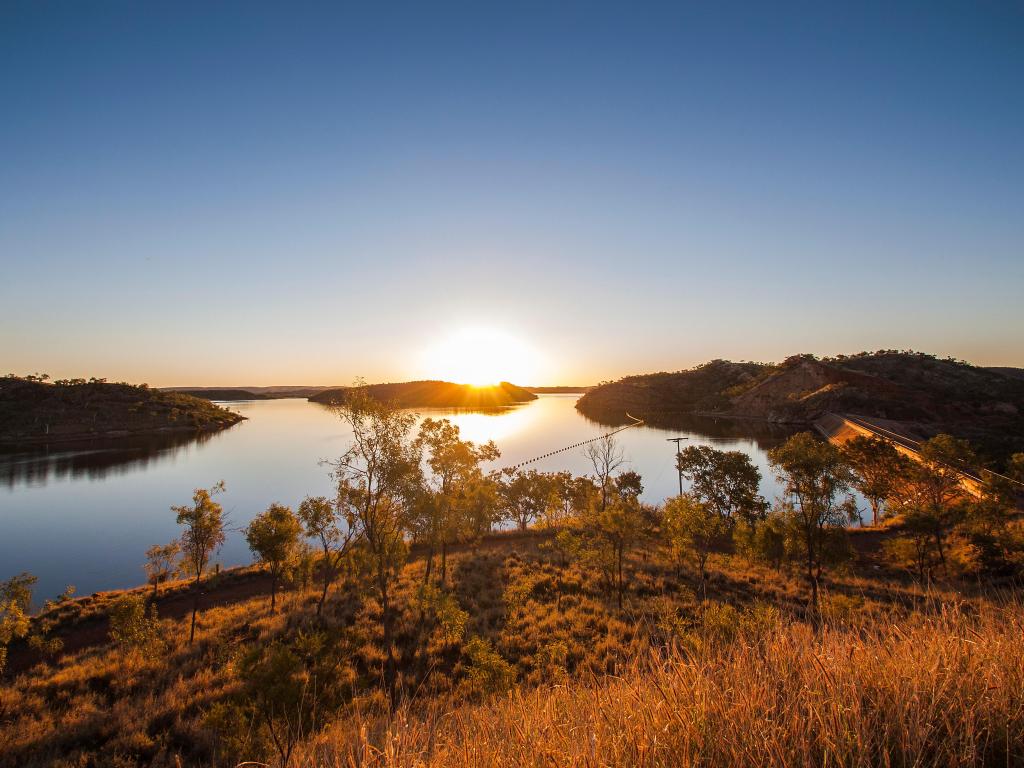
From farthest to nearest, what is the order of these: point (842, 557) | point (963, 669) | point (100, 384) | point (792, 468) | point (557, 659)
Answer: point (100, 384) < point (842, 557) < point (792, 468) < point (557, 659) < point (963, 669)

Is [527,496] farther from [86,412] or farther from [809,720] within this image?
A: [86,412]

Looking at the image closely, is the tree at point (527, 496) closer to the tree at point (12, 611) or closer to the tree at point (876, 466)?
the tree at point (876, 466)

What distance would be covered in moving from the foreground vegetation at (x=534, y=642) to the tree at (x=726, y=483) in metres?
1.95

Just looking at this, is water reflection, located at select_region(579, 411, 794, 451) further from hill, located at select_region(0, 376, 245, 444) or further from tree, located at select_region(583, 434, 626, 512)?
hill, located at select_region(0, 376, 245, 444)

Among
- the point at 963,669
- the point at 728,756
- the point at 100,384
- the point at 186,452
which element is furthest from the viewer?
the point at 100,384

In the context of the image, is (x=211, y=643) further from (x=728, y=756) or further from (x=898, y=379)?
(x=898, y=379)

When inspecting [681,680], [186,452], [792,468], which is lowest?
[186,452]

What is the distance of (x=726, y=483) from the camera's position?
50312mm

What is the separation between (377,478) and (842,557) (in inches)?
1090

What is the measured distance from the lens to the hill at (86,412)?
435ft

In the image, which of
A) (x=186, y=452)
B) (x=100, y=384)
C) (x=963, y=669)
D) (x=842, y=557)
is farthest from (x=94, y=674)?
(x=100, y=384)

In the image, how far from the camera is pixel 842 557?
27906 millimetres

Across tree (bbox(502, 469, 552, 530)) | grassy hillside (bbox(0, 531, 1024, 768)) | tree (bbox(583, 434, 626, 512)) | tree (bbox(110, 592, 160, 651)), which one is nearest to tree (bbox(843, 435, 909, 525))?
grassy hillside (bbox(0, 531, 1024, 768))

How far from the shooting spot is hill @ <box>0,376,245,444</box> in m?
133
